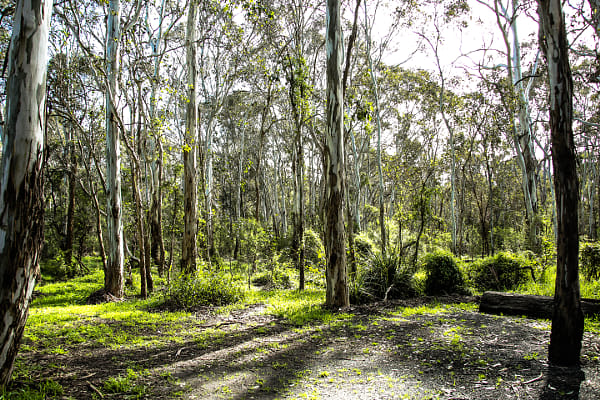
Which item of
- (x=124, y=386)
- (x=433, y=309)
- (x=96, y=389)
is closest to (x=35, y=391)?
(x=96, y=389)

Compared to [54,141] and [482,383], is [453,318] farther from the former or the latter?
[54,141]

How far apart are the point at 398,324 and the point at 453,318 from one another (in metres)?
0.95

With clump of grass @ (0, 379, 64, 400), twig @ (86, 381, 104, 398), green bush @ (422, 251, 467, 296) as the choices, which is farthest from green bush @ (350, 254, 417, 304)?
clump of grass @ (0, 379, 64, 400)

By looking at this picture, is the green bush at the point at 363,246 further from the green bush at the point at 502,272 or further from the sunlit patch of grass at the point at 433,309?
the green bush at the point at 502,272

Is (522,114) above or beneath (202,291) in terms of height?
above

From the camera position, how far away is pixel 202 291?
7707 millimetres

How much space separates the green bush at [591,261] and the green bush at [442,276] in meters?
2.66

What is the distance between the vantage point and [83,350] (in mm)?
4219

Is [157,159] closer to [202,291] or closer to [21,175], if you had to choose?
[202,291]

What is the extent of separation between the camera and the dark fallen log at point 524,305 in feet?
16.9

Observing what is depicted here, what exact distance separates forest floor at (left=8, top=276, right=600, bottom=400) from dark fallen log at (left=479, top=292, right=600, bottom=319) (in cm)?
26

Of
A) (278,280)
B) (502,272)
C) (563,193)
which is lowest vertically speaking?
(278,280)

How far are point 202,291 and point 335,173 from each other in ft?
12.9

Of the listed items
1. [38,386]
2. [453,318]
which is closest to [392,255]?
[453,318]
